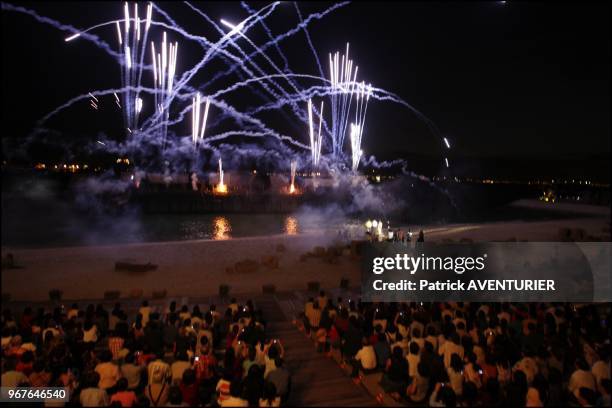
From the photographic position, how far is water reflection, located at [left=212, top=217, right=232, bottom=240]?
34016 millimetres

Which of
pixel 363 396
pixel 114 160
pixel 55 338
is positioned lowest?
pixel 363 396

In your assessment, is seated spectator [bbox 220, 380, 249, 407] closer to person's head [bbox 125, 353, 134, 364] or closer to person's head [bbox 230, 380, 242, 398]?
person's head [bbox 230, 380, 242, 398]

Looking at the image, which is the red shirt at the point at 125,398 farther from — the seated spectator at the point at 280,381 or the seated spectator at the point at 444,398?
the seated spectator at the point at 444,398

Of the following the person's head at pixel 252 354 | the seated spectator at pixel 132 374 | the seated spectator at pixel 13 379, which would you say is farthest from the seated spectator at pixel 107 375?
the person's head at pixel 252 354

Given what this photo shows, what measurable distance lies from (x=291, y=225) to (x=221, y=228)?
21.0 feet

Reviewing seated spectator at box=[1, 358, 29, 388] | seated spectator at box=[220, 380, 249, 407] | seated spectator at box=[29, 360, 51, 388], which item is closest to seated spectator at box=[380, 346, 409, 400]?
seated spectator at box=[220, 380, 249, 407]

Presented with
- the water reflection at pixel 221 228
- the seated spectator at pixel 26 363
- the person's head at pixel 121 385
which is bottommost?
the water reflection at pixel 221 228

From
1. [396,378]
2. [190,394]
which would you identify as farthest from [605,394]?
[190,394]

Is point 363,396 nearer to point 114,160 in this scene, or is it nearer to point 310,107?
point 310,107

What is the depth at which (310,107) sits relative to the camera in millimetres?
27375

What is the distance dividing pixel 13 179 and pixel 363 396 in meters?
64.6

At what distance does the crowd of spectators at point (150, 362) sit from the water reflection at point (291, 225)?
2645 centimetres

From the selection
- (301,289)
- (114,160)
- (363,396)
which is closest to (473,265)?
(301,289)

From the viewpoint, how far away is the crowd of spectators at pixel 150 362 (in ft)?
17.1
